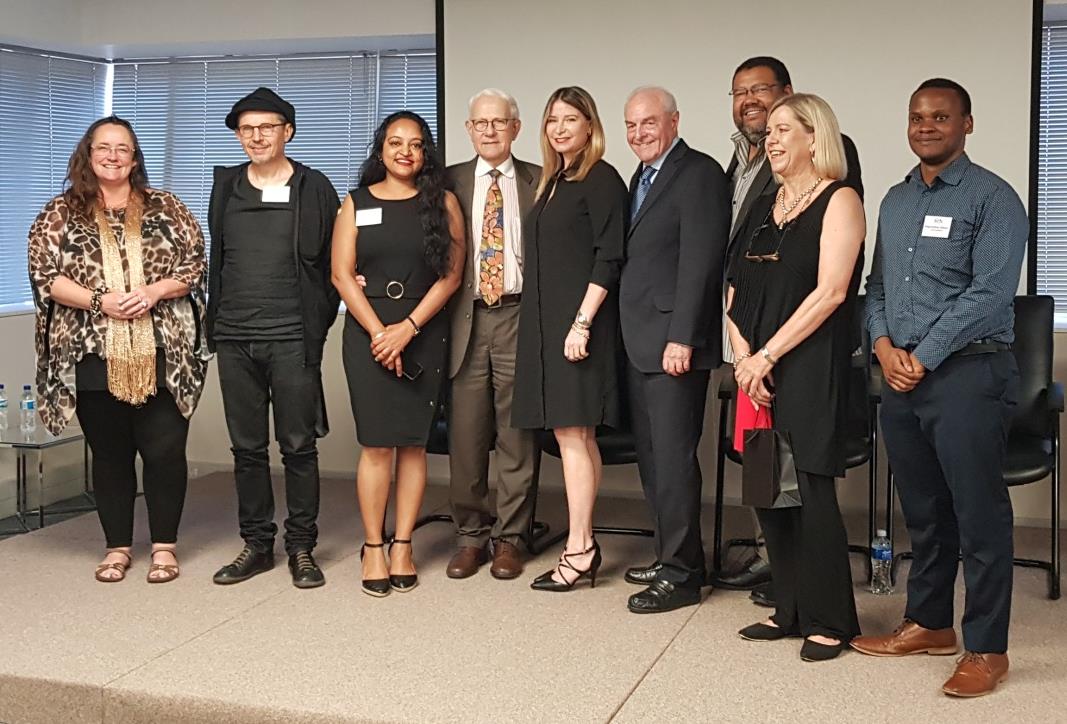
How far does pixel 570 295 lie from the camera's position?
401cm

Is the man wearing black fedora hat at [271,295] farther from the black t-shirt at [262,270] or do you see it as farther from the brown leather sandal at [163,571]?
the brown leather sandal at [163,571]

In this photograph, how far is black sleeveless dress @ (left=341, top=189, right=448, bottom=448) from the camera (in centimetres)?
406

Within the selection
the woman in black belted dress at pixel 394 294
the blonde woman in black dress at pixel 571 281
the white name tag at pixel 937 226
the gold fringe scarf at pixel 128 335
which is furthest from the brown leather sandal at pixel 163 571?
the white name tag at pixel 937 226

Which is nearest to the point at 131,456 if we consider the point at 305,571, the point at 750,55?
the point at 305,571

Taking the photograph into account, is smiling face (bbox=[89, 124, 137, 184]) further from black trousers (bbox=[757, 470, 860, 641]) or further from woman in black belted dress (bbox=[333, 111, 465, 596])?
black trousers (bbox=[757, 470, 860, 641])

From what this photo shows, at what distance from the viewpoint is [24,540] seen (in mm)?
4883

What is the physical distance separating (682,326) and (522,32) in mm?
2431

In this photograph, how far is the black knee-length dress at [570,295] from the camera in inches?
157

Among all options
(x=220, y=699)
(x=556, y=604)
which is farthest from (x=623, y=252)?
(x=220, y=699)

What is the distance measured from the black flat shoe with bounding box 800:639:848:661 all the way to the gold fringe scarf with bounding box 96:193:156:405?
2.29m

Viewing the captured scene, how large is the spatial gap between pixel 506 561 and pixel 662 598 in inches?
25.1

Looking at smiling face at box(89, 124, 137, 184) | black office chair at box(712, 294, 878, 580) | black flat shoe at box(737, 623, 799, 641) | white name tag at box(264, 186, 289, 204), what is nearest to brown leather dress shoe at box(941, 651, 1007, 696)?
black flat shoe at box(737, 623, 799, 641)

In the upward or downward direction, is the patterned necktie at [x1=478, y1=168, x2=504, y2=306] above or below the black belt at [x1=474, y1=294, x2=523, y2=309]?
above

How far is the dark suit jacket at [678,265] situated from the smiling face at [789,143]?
1.69 feet
